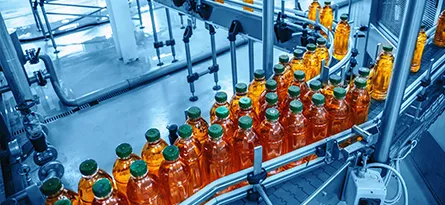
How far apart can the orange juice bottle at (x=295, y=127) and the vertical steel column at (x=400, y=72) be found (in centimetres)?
19

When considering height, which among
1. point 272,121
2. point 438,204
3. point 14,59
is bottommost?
point 438,204

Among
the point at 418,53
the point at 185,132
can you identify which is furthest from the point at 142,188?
the point at 418,53

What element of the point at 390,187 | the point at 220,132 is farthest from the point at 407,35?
the point at 390,187

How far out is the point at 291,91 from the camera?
2.98 ft

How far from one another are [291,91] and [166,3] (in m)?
1.91

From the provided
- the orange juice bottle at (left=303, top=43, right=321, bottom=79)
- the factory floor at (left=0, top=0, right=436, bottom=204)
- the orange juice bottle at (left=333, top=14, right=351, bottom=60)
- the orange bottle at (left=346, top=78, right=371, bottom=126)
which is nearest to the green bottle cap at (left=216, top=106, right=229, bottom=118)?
the orange bottle at (left=346, top=78, right=371, bottom=126)

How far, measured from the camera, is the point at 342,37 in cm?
168

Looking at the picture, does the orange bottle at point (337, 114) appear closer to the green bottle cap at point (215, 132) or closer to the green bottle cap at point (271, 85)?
the green bottle cap at point (271, 85)

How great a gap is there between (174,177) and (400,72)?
1.82ft

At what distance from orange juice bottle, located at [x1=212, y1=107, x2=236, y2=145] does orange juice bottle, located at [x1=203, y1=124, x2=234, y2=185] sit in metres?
0.03

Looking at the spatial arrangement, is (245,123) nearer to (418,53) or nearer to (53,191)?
(53,191)

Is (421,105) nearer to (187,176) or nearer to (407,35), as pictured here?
(407,35)

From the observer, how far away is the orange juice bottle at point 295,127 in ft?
2.83

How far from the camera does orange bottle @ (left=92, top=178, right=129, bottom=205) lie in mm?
663
